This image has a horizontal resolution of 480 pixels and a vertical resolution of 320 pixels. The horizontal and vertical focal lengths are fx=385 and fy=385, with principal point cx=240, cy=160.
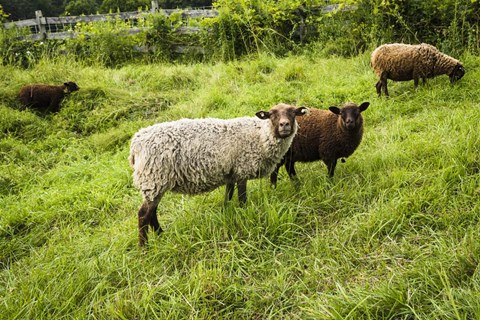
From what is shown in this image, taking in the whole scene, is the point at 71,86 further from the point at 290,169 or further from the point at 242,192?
the point at 242,192

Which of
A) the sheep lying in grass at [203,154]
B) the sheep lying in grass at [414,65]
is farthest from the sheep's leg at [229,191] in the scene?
the sheep lying in grass at [414,65]

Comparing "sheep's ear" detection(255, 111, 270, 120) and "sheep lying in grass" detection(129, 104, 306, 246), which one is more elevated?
"sheep's ear" detection(255, 111, 270, 120)

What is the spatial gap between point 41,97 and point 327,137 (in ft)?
22.1

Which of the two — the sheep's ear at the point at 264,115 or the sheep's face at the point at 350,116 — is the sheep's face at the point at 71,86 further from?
A: the sheep's face at the point at 350,116

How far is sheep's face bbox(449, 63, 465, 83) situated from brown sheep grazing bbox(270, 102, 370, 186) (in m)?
3.01

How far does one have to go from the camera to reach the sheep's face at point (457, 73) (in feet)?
21.6

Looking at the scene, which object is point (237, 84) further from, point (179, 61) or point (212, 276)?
point (212, 276)

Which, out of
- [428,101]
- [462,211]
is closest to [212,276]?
[462,211]

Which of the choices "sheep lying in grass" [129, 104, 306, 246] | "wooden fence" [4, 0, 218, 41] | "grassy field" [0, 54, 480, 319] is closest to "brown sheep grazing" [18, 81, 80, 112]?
"grassy field" [0, 54, 480, 319]

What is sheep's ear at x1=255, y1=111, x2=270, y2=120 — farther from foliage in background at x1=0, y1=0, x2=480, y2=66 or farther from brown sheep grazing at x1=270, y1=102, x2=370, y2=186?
foliage in background at x1=0, y1=0, x2=480, y2=66

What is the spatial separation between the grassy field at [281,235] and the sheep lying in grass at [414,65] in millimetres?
264

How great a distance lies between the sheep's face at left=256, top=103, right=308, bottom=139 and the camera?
412cm

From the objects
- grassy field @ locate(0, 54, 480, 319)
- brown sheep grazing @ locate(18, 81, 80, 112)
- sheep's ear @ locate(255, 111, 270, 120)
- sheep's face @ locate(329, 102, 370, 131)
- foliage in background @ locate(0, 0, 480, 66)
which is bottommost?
grassy field @ locate(0, 54, 480, 319)

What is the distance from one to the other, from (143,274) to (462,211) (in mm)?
2812
